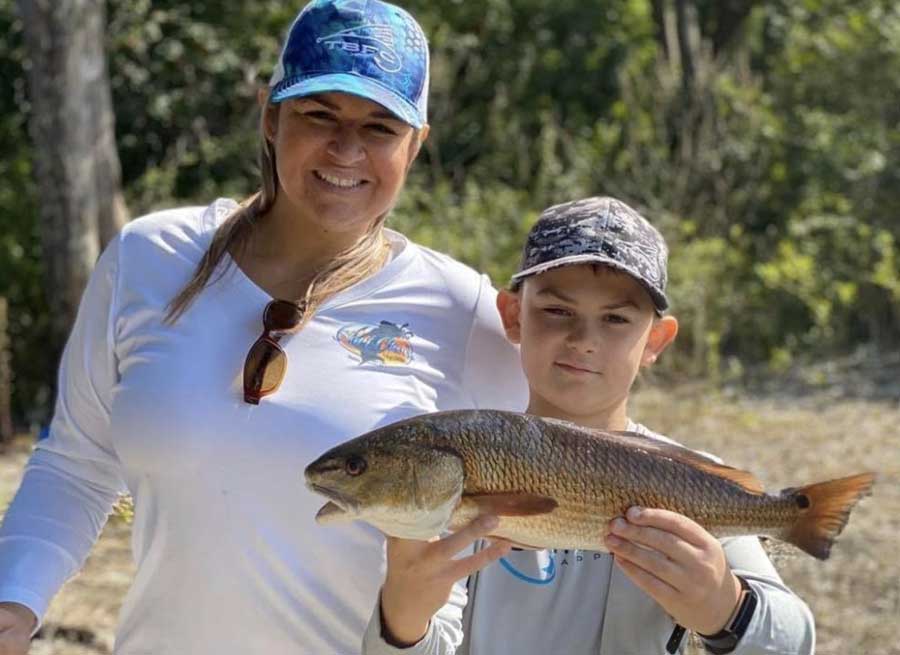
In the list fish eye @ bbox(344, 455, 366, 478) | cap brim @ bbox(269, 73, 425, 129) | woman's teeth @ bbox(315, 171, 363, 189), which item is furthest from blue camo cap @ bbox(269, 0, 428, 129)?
fish eye @ bbox(344, 455, 366, 478)

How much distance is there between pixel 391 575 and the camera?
205 cm

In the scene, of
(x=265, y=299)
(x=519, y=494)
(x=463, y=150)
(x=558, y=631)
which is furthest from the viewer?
(x=463, y=150)

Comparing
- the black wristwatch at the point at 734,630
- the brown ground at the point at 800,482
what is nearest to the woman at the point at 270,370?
the black wristwatch at the point at 734,630

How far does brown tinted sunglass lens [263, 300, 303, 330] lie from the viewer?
2.35 meters

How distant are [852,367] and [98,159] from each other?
622cm

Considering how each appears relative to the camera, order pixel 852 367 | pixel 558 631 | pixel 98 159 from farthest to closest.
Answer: pixel 852 367 < pixel 98 159 < pixel 558 631

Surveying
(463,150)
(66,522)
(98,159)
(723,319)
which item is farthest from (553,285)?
(463,150)

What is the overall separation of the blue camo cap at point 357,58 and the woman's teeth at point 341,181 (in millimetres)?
138

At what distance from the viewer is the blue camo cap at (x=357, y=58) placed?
2328mm

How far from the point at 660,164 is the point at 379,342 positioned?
32.2ft

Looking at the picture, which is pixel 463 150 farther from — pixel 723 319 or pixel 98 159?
pixel 98 159

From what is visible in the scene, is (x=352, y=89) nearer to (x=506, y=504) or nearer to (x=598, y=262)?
(x=598, y=262)

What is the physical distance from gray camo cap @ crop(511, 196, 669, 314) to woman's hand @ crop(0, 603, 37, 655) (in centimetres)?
107

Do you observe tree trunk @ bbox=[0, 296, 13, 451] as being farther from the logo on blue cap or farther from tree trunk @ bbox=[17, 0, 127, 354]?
the logo on blue cap
